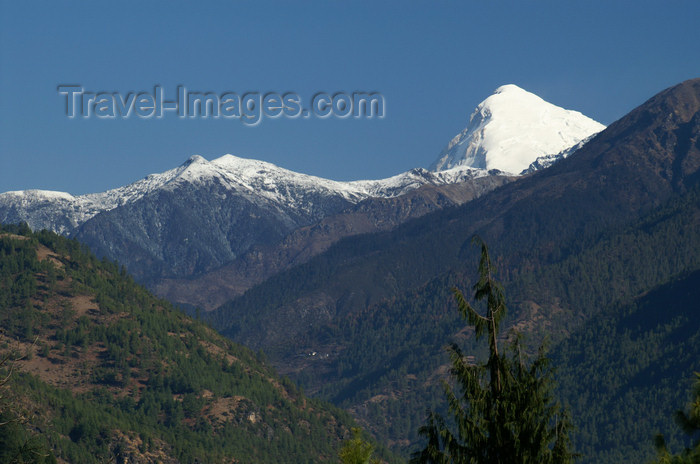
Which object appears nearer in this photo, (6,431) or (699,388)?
(699,388)

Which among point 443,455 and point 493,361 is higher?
point 493,361

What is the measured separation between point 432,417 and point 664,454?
1212 centimetres

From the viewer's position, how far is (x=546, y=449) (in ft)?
184

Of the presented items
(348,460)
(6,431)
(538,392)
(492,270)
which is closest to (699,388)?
(538,392)

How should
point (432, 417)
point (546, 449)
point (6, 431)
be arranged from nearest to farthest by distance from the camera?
point (546, 449) < point (432, 417) < point (6, 431)

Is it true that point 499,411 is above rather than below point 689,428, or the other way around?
above

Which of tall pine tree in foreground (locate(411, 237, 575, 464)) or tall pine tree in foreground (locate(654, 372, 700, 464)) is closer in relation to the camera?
tall pine tree in foreground (locate(411, 237, 575, 464))

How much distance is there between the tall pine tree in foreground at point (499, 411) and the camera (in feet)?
184

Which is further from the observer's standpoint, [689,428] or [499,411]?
[689,428]

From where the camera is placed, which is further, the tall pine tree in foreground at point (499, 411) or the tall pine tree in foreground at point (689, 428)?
the tall pine tree in foreground at point (689, 428)

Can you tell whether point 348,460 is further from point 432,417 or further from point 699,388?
point 699,388

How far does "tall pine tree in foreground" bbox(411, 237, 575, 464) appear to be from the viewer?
184 feet

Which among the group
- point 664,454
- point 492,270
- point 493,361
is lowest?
point 664,454

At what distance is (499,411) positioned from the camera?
56.4 m
